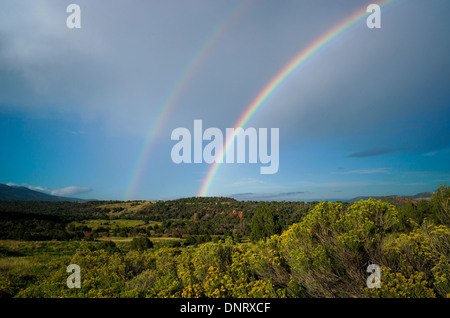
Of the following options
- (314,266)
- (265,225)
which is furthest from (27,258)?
(314,266)

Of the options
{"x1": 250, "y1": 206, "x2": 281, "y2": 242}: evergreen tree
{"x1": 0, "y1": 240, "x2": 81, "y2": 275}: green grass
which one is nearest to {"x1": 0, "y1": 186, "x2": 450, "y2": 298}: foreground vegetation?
{"x1": 0, "y1": 240, "x2": 81, "y2": 275}: green grass

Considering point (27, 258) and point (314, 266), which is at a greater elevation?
point (314, 266)

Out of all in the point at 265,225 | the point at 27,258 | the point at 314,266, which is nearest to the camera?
the point at 314,266

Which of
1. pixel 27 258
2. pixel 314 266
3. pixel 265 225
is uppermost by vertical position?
pixel 314 266

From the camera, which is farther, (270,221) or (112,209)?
(112,209)

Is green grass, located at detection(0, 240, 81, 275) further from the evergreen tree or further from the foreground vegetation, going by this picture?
the evergreen tree

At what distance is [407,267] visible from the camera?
6.15 m

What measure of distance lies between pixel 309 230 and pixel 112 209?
398 feet

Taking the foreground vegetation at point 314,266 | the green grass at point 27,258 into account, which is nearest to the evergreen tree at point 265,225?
the foreground vegetation at point 314,266

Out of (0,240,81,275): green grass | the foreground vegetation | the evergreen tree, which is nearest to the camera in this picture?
the foreground vegetation

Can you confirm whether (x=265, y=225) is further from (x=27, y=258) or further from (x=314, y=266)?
(x=27, y=258)
